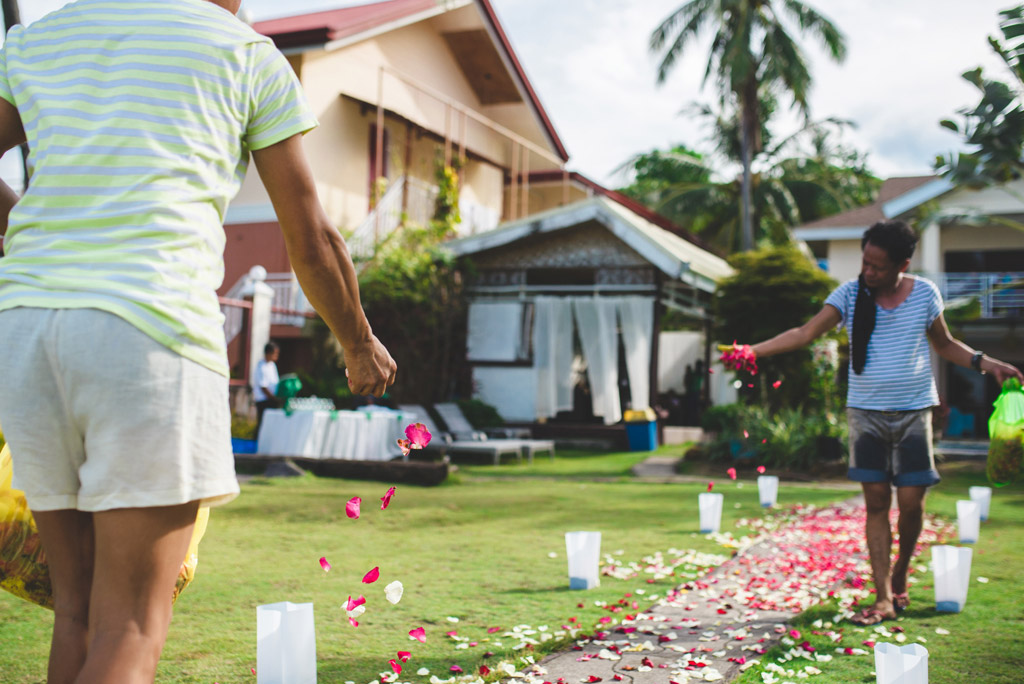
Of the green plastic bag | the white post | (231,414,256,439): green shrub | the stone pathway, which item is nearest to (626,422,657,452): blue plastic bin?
the white post

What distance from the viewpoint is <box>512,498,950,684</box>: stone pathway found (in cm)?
328

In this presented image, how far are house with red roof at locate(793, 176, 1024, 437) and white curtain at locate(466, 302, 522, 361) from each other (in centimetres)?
931

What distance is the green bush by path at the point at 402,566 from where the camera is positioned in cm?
353

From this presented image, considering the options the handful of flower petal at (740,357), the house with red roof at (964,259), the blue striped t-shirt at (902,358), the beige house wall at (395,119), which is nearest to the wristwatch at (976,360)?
the blue striped t-shirt at (902,358)

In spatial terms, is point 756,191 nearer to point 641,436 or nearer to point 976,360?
point 641,436

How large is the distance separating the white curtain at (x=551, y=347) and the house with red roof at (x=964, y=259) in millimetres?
8547

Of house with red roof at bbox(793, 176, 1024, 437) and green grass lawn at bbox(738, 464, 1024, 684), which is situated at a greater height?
house with red roof at bbox(793, 176, 1024, 437)

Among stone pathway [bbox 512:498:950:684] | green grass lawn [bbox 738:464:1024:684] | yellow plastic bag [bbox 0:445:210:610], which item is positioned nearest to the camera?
yellow plastic bag [bbox 0:445:210:610]

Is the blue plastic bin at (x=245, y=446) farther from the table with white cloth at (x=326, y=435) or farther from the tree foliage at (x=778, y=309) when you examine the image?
the tree foliage at (x=778, y=309)

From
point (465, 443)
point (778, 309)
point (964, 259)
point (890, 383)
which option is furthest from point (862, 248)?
point (964, 259)

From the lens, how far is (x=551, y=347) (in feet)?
52.4

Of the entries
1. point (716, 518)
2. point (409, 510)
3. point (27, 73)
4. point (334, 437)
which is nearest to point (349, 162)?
point (334, 437)

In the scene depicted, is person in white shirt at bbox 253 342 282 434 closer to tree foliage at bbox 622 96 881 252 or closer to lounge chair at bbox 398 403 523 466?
lounge chair at bbox 398 403 523 466

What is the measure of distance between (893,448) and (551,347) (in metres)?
11.6
